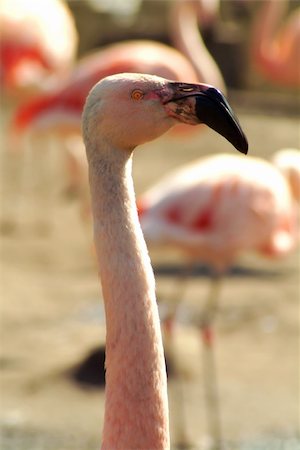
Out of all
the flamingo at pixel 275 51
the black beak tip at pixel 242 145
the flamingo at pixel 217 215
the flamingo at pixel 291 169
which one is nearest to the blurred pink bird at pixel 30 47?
the flamingo at pixel 275 51

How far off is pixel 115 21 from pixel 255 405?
940cm

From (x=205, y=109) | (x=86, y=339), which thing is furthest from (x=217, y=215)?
(x=205, y=109)

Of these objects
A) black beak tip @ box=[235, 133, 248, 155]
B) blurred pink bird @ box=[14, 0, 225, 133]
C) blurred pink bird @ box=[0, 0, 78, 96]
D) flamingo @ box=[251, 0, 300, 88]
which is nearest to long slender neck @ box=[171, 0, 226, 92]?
blurred pink bird @ box=[14, 0, 225, 133]

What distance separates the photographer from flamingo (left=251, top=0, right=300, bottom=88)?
391 inches

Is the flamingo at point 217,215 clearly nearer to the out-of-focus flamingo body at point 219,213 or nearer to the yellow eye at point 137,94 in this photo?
the out-of-focus flamingo body at point 219,213

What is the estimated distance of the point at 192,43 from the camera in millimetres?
8742

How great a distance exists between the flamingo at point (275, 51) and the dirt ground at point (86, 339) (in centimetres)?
141

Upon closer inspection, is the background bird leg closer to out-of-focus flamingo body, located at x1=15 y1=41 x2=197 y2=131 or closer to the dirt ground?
the dirt ground

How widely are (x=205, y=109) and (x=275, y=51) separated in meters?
8.24

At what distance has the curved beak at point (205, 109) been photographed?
228 cm

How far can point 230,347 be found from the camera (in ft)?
21.7

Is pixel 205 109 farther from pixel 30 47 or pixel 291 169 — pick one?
pixel 30 47

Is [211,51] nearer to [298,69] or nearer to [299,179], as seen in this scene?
[298,69]

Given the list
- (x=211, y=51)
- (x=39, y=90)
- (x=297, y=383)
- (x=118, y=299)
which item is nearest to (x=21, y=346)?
(x=297, y=383)
